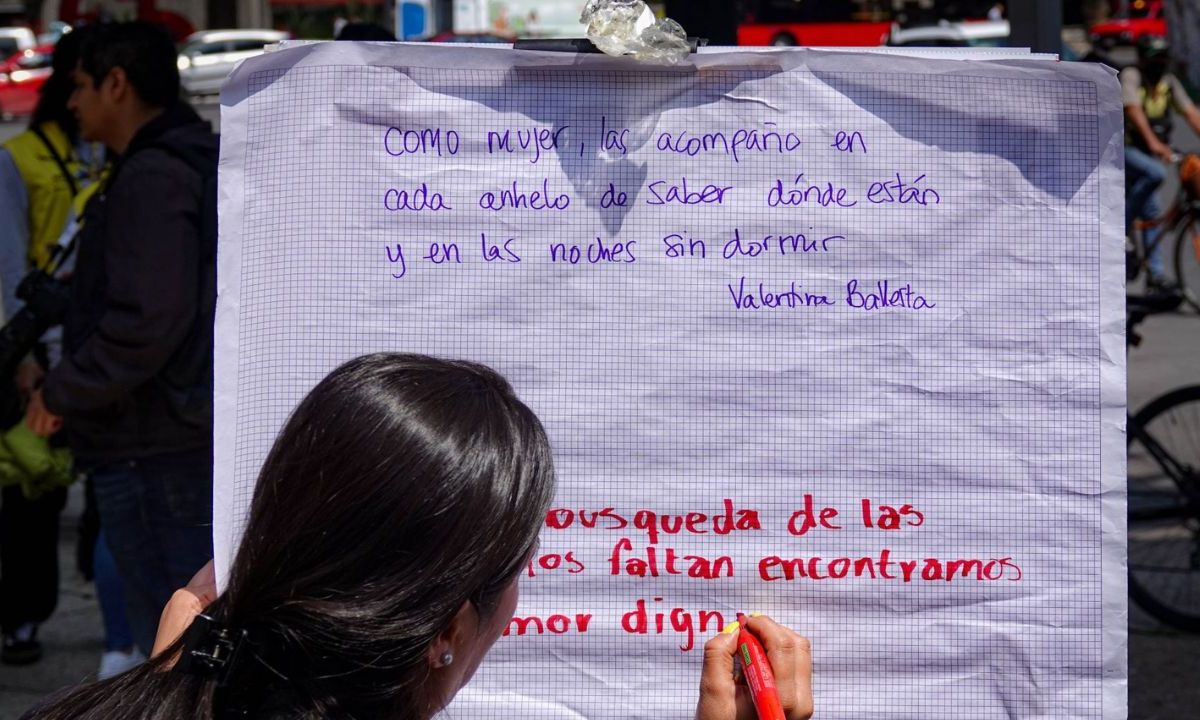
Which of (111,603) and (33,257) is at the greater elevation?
(33,257)

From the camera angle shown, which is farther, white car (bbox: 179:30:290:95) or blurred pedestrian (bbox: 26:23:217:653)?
white car (bbox: 179:30:290:95)

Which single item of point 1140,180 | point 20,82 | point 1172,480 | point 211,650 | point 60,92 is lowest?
point 20,82

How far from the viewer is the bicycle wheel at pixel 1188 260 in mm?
8133

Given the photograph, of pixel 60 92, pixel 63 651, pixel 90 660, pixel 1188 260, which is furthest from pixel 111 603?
pixel 1188 260

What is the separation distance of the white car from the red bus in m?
8.59

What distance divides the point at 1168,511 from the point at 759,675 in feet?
10.9

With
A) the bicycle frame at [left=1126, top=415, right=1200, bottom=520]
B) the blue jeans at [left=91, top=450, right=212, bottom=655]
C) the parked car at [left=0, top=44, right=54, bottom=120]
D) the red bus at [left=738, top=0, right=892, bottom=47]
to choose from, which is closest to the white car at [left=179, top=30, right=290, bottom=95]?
the parked car at [left=0, top=44, right=54, bottom=120]

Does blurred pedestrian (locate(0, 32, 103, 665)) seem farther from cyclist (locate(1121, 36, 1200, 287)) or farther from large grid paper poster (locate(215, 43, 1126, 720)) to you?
cyclist (locate(1121, 36, 1200, 287))

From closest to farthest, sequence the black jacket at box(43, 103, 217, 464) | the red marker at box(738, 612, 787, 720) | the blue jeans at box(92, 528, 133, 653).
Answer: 1. the red marker at box(738, 612, 787, 720)
2. the black jacket at box(43, 103, 217, 464)
3. the blue jeans at box(92, 528, 133, 653)

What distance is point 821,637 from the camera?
178cm

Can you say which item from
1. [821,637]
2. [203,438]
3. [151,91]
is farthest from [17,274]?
[821,637]

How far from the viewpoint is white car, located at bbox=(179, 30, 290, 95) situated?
2516 centimetres

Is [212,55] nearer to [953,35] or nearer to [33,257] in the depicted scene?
[953,35]

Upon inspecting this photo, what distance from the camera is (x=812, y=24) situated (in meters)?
24.9
